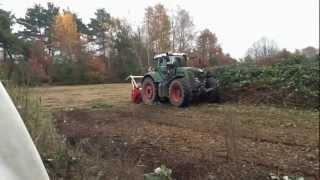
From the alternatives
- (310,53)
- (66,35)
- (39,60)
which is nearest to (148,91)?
(66,35)

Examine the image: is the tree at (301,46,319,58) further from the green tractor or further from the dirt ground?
the dirt ground

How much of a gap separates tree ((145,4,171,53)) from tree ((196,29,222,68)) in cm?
296

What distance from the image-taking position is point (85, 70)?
15.8 meters

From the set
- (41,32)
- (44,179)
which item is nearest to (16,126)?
(44,179)

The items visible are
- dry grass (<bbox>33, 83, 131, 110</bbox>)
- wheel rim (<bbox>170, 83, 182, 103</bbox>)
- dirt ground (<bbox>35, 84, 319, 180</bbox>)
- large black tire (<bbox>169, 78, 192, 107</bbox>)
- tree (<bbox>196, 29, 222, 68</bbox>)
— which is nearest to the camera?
dirt ground (<bbox>35, 84, 319, 180</bbox>)

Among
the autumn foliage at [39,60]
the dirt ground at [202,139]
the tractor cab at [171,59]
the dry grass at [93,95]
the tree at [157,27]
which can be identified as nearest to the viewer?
the dirt ground at [202,139]

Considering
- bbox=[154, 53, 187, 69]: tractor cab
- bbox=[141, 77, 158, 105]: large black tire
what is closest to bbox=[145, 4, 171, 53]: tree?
bbox=[154, 53, 187, 69]: tractor cab

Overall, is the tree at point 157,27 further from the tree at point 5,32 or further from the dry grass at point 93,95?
the tree at point 5,32

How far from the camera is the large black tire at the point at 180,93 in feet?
43.6

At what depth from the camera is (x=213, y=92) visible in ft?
47.2

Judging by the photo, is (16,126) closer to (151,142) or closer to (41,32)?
(151,142)

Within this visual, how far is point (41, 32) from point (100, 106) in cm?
523

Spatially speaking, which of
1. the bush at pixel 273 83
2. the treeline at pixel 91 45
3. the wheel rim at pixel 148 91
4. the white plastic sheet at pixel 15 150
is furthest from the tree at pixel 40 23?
the bush at pixel 273 83

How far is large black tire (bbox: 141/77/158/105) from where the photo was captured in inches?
587
